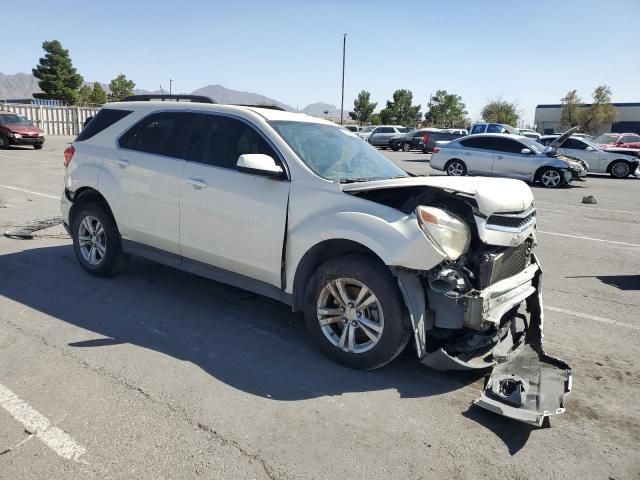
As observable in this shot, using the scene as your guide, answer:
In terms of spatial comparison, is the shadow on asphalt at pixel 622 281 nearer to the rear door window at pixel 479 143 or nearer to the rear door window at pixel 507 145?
the rear door window at pixel 507 145

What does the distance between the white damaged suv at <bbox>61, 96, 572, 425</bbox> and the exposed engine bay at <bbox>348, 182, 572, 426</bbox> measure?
0.4 inches

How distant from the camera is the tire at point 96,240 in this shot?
5383 millimetres

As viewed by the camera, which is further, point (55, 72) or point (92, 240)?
point (55, 72)

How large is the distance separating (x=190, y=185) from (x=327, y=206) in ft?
4.76

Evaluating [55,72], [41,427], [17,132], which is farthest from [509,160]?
[55,72]

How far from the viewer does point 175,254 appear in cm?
490

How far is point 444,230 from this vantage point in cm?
346

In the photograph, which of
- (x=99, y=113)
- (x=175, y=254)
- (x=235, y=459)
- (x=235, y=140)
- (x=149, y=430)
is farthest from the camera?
(x=99, y=113)

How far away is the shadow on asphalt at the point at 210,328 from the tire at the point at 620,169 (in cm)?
2063

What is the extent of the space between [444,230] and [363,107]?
70.4 metres

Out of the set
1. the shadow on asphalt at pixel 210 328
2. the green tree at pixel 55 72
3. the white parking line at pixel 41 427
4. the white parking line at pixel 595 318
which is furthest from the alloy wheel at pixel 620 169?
the green tree at pixel 55 72

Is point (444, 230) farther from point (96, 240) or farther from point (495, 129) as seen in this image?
point (495, 129)

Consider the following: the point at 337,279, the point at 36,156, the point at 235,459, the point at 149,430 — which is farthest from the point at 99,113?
the point at 36,156

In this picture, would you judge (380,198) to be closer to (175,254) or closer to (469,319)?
(469,319)
